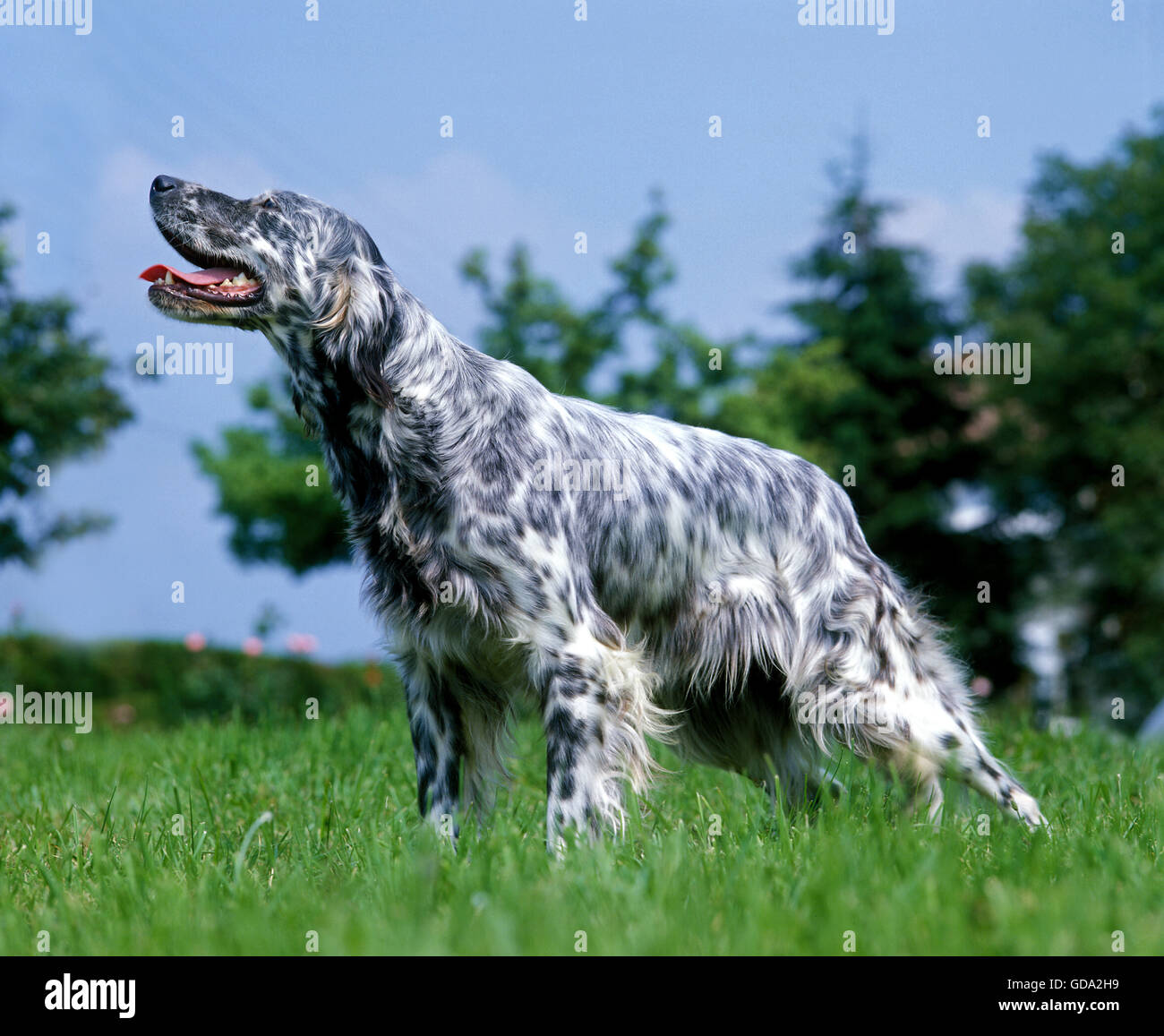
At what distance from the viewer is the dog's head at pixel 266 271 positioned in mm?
3840

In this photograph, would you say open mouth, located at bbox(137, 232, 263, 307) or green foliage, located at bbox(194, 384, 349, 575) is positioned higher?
green foliage, located at bbox(194, 384, 349, 575)

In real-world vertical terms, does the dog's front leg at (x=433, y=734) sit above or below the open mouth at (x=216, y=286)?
below

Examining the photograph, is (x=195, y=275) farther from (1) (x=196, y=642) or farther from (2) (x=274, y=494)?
(2) (x=274, y=494)

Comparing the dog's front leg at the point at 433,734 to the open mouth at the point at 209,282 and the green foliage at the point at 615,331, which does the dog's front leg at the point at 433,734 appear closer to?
the open mouth at the point at 209,282

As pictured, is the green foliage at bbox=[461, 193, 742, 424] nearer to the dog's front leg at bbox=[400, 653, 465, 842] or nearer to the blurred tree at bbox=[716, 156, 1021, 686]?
the blurred tree at bbox=[716, 156, 1021, 686]

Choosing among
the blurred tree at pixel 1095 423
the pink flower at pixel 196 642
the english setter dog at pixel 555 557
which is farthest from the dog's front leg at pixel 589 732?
the blurred tree at pixel 1095 423

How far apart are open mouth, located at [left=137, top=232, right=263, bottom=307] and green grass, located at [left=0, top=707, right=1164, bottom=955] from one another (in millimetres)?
1846

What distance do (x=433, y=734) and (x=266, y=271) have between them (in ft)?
5.75

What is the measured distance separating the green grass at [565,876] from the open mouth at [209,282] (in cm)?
185

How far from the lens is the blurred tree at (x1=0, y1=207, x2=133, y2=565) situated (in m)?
12.7

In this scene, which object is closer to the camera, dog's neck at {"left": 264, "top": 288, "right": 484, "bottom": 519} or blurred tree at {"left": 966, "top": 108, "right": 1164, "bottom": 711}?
dog's neck at {"left": 264, "top": 288, "right": 484, "bottom": 519}

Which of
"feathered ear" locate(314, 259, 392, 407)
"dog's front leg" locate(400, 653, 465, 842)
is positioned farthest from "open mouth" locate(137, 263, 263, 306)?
"dog's front leg" locate(400, 653, 465, 842)

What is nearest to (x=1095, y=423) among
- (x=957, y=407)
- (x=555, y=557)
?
(x=957, y=407)

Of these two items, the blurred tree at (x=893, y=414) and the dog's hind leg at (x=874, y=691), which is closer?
the dog's hind leg at (x=874, y=691)
